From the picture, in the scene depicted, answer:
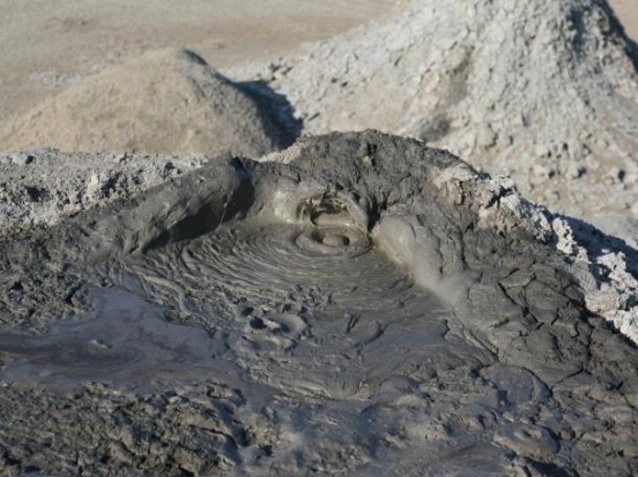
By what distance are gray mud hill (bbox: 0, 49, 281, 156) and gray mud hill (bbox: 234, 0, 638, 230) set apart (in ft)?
3.20

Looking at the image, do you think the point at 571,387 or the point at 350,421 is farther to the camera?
the point at 571,387

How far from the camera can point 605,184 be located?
36.1 ft

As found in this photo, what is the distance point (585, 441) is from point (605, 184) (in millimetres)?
7036

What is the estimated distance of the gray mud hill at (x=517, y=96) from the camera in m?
11.0

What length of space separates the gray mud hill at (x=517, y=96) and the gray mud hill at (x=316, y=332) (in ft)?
16.8

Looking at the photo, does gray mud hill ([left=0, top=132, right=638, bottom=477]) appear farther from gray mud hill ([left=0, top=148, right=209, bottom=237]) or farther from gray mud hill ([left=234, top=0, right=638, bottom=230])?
gray mud hill ([left=234, top=0, right=638, bottom=230])

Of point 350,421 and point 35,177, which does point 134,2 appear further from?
point 350,421

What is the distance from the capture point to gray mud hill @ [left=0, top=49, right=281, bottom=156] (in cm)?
1112

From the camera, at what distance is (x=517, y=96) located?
11.4 m

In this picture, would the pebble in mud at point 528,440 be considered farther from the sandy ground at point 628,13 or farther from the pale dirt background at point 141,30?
the sandy ground at point 628,13

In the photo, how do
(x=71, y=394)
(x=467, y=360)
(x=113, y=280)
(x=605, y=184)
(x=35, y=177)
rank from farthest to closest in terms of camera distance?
(x=605, y=184) < (x=35, y=177) < (x=113, y=280) < (x=467, y=360) < (x=71, y=394)

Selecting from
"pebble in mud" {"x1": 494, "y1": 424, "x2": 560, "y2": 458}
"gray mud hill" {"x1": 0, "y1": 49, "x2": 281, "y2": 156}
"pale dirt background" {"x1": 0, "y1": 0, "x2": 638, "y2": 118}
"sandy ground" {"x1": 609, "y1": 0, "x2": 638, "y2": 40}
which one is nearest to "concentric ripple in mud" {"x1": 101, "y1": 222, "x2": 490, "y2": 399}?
"pebble in mud" {"x1": 494, "y1": 424, "x2": 560, "y2": 458}

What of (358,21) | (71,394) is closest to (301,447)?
(71,394)

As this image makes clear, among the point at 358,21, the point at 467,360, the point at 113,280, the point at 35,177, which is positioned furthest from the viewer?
the point at 358,21
